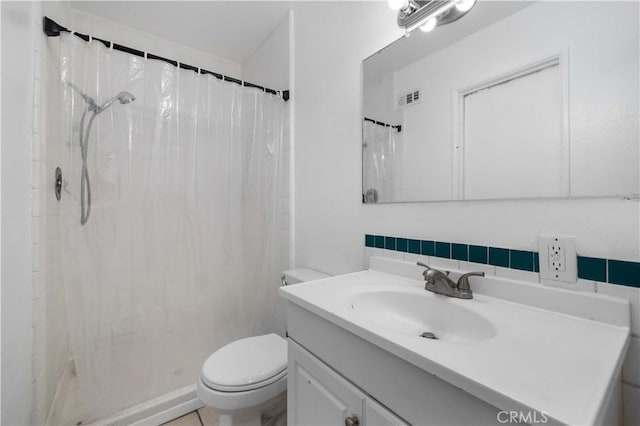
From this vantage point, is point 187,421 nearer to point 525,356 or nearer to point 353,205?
point 353,205

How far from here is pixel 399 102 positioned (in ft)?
3.71

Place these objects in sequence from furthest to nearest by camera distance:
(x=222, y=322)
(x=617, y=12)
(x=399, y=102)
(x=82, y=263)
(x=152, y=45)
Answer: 1. (x=152, y=45)
2. (x=222, y=322)
3. (x=82, y=263)
4. (x=399, y=102)
5. (x=617, y=12)

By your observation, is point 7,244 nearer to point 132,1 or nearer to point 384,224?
point 384,224

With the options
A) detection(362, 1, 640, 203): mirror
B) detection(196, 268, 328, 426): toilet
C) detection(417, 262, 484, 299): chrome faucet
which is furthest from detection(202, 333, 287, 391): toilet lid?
detection(362, 1, 640, 203): mirror

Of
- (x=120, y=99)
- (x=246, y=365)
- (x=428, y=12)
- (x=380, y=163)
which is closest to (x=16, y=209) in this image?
(x=120, y=99)

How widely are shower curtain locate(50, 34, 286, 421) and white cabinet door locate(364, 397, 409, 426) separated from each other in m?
1.22

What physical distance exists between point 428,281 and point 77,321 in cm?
156

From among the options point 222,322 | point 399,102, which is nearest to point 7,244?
point 222,322

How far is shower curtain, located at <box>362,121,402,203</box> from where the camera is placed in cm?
114

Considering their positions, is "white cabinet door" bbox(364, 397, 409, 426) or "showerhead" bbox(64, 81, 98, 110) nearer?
"white cabinet door" bbox(364, 397, 409, 426)

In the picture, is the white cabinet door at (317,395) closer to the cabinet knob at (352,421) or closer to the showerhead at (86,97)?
the cabinet knob at (352,421)

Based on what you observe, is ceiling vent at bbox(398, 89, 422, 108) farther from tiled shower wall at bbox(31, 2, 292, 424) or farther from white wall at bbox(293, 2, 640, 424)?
tiled shower wall at bbox(31, 2, 292, 424)

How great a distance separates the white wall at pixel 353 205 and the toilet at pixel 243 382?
534mm

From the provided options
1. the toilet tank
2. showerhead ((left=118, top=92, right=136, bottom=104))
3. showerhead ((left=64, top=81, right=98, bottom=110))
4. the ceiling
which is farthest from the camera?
the ceiling
